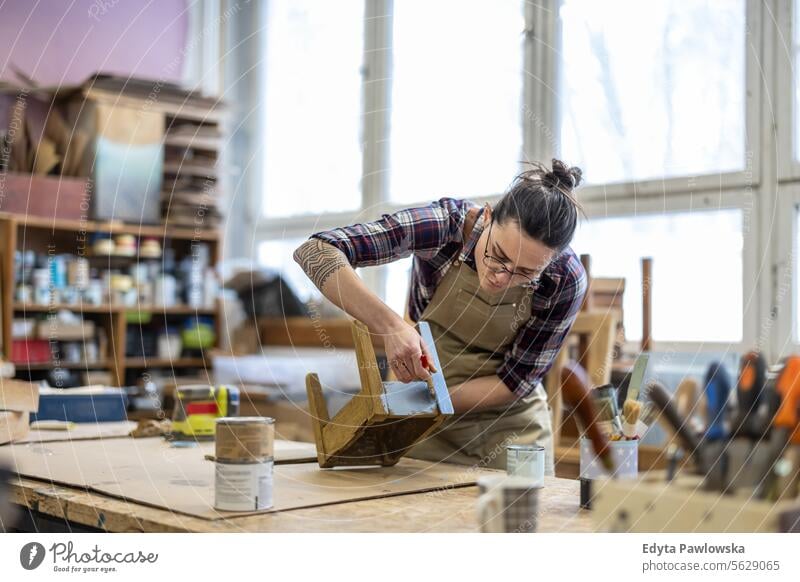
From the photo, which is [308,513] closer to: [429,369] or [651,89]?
[429,369]

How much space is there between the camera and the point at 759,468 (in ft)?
4.01

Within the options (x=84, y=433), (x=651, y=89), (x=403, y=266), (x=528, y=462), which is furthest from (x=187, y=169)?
(x=528, y=462)

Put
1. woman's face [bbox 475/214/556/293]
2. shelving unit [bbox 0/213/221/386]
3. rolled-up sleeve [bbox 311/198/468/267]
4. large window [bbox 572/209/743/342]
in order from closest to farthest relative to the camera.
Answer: woman's face [bbox 475/214/556/293]
rolled-up sleeve [bbox 311/198/468/267]
large window [bbox 572/209/743/342]
shelving unit [bbox 0/213/221/386]

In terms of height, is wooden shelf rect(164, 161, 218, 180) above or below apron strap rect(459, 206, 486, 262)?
above

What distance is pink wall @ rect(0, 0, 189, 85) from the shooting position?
152 inches

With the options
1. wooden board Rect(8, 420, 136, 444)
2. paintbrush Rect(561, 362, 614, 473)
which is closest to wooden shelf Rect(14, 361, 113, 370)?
wooden board Rect(8, 420, 136, 444)

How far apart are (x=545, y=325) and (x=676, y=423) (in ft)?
2.51

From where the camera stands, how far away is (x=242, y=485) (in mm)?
1341

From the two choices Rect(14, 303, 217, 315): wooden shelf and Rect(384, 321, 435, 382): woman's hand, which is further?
Rect(14, 303, 217, 315): wooden shelf

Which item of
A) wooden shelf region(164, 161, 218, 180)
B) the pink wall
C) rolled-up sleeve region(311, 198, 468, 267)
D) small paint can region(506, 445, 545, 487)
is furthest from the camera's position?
wooden shelf region(164, 161, 218, 180)

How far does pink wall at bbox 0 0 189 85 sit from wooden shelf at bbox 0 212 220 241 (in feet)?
2.16

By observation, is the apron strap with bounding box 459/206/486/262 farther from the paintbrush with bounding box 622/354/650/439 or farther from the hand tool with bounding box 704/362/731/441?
the hand tool with bounding box 704/362/731/441

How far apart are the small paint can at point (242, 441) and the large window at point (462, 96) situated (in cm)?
227
